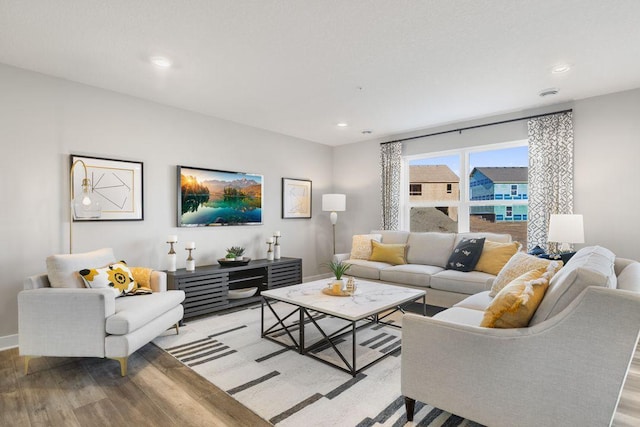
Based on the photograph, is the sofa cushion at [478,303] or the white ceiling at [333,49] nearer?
the white ceiling at [333,49]

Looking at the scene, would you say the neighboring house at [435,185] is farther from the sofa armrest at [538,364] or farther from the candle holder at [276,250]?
the sofa armrest at [538,364]

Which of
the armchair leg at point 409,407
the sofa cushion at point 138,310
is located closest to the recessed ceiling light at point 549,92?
the armchair leg at point 409,407

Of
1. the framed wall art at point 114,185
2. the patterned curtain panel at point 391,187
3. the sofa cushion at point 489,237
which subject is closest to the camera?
the framed wall art at point 114,185

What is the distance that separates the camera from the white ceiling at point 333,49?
2104mm

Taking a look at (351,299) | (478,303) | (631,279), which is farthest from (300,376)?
(631,279)

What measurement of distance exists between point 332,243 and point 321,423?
14.2ft

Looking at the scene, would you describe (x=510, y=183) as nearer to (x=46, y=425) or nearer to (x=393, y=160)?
(x=393, y=160)

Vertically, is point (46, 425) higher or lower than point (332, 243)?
lower

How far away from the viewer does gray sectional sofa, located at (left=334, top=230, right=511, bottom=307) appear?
11.7 feet

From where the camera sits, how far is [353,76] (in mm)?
3104

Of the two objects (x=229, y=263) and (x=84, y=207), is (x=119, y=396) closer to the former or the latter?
(x=84, y=207)

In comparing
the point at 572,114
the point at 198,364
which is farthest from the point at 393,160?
the point at 198,364

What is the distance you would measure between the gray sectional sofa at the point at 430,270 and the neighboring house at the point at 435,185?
0.76 metres

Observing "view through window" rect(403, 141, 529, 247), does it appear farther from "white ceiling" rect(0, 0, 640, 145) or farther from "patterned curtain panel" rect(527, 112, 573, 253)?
"white ceiling" rect(0, 0, 640, 145)
